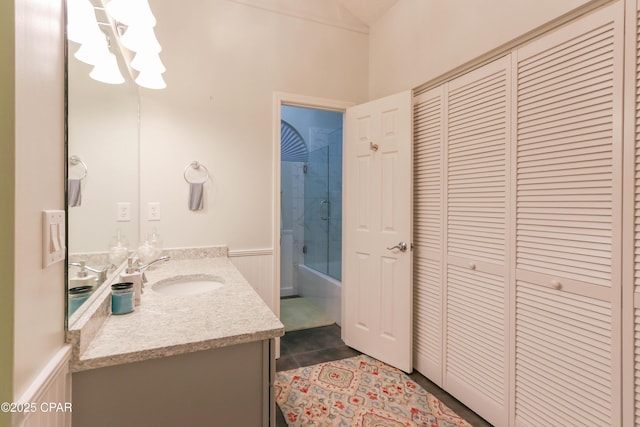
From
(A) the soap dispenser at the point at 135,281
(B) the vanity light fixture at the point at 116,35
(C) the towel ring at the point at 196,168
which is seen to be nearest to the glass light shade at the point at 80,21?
(B) the vanity light fixture at the point at 116,35

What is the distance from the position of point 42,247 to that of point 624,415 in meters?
1.90

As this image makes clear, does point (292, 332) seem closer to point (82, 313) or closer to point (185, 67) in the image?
point (82, 313)

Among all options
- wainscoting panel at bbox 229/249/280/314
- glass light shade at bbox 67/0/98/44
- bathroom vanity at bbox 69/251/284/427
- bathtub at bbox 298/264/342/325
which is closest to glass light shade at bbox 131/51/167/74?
glass light shade at bbox 67/0/98/44

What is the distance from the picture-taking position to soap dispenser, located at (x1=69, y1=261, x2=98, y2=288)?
969 mm

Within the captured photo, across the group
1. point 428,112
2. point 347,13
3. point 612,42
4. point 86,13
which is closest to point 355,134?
point 428,112

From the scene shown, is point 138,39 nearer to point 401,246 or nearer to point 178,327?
point 178,327

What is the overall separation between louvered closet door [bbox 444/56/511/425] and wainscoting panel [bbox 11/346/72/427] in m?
1.77

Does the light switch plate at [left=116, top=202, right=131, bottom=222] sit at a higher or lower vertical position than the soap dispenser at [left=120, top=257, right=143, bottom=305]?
higher

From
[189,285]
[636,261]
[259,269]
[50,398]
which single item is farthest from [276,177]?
[636,261]

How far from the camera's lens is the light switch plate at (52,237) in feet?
2.25

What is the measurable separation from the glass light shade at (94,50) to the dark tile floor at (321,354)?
1.85 m

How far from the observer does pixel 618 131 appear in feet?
3.82

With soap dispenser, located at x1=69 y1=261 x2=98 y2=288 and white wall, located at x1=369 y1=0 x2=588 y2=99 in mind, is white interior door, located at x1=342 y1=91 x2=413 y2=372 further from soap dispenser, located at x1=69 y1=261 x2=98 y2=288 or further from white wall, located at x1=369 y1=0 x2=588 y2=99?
soap dispenser, located at x1=69 y1=261 x2=98 y2=288

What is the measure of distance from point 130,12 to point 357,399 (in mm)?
2261
